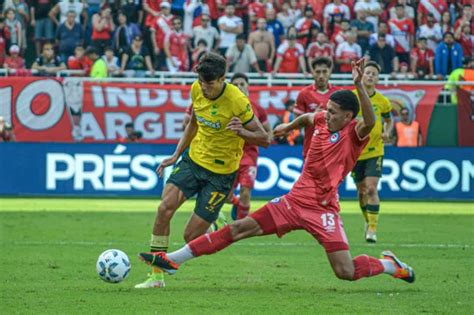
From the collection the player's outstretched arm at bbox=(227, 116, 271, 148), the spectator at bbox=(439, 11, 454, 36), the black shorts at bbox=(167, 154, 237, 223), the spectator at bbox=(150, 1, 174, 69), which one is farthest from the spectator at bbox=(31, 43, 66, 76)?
the player's outstretched arm at bbox=(227, 116, 271, 148)

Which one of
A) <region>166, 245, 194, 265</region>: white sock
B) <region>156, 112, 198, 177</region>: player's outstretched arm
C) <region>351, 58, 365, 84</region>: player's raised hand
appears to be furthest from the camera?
<region>156, 112, 198, 177</region>: player's outstretched arm

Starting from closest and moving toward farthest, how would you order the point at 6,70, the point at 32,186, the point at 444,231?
the point at 444,231 < the point at 32,186 < the point at 6,70

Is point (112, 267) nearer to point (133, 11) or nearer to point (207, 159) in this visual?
point (207, 159)

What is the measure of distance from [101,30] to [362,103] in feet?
60.0

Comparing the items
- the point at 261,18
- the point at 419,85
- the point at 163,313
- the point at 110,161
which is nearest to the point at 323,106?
the point at 163,313

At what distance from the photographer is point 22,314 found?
9.31m

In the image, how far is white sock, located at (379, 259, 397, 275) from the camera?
10.8m

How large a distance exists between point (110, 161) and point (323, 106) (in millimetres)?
9515

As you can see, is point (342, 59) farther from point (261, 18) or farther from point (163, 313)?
point (163, 313)

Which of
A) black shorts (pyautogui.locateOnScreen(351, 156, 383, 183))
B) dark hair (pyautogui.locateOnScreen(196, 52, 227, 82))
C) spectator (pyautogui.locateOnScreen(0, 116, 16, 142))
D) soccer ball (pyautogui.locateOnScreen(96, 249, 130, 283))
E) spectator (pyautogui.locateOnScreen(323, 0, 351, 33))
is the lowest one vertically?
spectator (pyautogui.locateOnScreen(0, 116, 16, 142))

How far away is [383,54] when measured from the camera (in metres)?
28.3

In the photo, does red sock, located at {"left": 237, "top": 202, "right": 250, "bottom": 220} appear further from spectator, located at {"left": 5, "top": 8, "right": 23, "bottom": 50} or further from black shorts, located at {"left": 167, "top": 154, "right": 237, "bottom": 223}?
spectator, located at {"left": 5, "top": 8, "right": 23, "bottom": 50}

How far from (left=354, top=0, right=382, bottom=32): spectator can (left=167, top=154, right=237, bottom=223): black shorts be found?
17966 mm

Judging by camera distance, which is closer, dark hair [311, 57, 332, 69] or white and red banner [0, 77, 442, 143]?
dark hair [311, 57, 332, 69]
